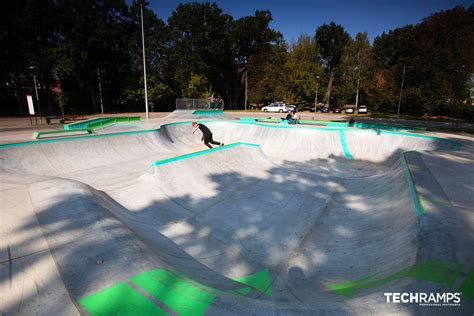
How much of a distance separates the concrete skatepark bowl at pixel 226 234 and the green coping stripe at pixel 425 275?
18 millimetres

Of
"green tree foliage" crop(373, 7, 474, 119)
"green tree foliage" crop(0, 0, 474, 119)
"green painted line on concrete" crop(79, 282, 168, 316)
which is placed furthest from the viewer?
"green tree foliage" crop(0, 0, 474, 119)

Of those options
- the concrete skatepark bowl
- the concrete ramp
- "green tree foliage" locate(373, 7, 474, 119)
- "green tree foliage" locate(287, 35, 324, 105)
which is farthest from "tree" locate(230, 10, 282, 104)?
the concrete skatepark bowl

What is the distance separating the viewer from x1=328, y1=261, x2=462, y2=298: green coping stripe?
2.75 m

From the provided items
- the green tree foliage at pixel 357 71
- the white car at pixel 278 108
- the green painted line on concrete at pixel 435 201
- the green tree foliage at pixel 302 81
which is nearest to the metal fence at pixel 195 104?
the white car at pixel 278 108

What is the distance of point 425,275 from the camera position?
2842 mm

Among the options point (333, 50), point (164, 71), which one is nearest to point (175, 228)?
point (164, 71)

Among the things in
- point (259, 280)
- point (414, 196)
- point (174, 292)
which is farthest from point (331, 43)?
point (174, 292)

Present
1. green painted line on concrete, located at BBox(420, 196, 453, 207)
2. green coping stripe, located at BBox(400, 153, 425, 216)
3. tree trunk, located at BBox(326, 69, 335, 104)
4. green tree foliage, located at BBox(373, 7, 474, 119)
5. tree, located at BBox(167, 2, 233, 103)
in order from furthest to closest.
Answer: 1. tree trunk, located at BBox(326, 69, 335, 104)
2. tree, located at BBox(167, 2, 233, 103)
3. green tree foliage, located at BBox(373, 7, 474, 119)
4. green painted line on concrete, located at BBox(420, 196, 453, 207)
5. green coping stripe, located at BBox(400, 153, 425, 216)

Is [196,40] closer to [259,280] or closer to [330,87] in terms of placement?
[330,87]

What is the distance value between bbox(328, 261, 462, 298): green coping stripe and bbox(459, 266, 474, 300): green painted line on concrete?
0.08m

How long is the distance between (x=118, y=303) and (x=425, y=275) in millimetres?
3351

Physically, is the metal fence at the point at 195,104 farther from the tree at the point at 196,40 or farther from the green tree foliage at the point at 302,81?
the green tree foliage at the point at 302,81

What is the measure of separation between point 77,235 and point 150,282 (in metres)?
1.63

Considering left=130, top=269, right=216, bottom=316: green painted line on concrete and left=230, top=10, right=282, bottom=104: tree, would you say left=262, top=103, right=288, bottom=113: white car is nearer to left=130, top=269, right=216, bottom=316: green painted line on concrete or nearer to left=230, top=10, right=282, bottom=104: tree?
left=230, top=10, right=282, bottom=104: tree
